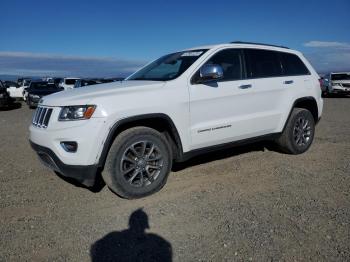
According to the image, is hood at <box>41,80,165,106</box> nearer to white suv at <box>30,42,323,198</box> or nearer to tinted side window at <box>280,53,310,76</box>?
white suv at <box>30,42,323,198</box>

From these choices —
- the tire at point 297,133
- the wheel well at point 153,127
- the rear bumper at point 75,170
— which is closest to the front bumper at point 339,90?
the tire at point 297,133

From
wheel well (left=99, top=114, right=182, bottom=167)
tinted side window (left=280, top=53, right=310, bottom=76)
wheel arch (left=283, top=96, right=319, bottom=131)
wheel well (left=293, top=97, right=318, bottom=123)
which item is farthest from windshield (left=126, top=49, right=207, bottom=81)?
wheel well (left=293, top=97, right=318, bottom=123)

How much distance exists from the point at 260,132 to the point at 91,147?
109 inches

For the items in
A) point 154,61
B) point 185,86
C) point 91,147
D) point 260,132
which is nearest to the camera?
point 91,147

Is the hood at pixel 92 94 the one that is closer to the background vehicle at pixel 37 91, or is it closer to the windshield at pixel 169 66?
the windshield at pixel 169 66

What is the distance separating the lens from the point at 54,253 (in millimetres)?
3373

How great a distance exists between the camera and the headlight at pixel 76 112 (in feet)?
13.7

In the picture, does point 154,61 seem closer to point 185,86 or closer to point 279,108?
point 185,86

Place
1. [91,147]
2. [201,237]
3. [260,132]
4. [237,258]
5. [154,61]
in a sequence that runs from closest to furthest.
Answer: [237,258] → [201,237] → [91,147] → [260,132] → [154,61]

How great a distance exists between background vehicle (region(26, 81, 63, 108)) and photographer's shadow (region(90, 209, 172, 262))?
16.9 meters

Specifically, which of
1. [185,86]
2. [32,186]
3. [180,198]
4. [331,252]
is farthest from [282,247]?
[32,186]

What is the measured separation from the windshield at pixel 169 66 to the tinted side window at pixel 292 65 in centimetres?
173

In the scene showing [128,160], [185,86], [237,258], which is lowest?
[237,258]

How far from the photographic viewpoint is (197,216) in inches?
161
